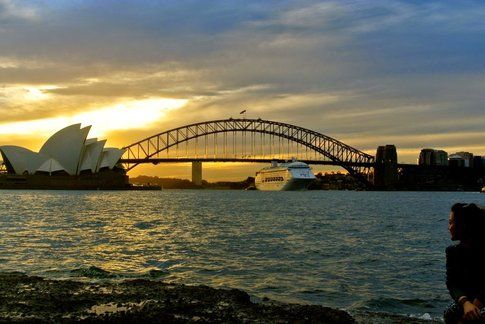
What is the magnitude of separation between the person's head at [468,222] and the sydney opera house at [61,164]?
111923 millimetres

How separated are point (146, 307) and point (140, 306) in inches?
8.4

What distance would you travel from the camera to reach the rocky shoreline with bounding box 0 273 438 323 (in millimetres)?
7796

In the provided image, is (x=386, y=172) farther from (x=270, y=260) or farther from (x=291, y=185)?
(x=270, y=260)

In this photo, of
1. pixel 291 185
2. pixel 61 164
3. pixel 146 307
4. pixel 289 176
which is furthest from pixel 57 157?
pixel 146 307

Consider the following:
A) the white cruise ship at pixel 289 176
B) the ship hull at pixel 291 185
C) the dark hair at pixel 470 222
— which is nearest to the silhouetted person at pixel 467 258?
the dark hair at pixel 470 222

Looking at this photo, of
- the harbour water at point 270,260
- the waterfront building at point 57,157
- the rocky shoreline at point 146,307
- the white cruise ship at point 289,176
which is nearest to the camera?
the rocky shoreline at point 146,307

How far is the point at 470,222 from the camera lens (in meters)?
3.99

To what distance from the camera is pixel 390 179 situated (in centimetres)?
16912

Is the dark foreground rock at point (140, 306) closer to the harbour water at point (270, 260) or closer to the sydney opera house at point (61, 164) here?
the harbour water at point (270, 260)

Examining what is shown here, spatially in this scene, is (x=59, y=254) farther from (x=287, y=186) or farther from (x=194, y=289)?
(x=287, y=186)

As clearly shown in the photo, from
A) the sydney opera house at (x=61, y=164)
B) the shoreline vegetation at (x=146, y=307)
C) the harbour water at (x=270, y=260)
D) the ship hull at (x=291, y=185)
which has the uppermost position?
the sydney opera house at (x=61, y=164)

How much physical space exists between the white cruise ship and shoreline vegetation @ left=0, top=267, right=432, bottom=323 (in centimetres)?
13061

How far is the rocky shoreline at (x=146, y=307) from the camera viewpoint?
25.6ft

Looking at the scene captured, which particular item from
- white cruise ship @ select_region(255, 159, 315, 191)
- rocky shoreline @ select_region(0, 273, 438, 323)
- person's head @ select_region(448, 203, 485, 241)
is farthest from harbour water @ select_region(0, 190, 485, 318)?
white cruise ship @ select_region(255, 159, 315, 191)
